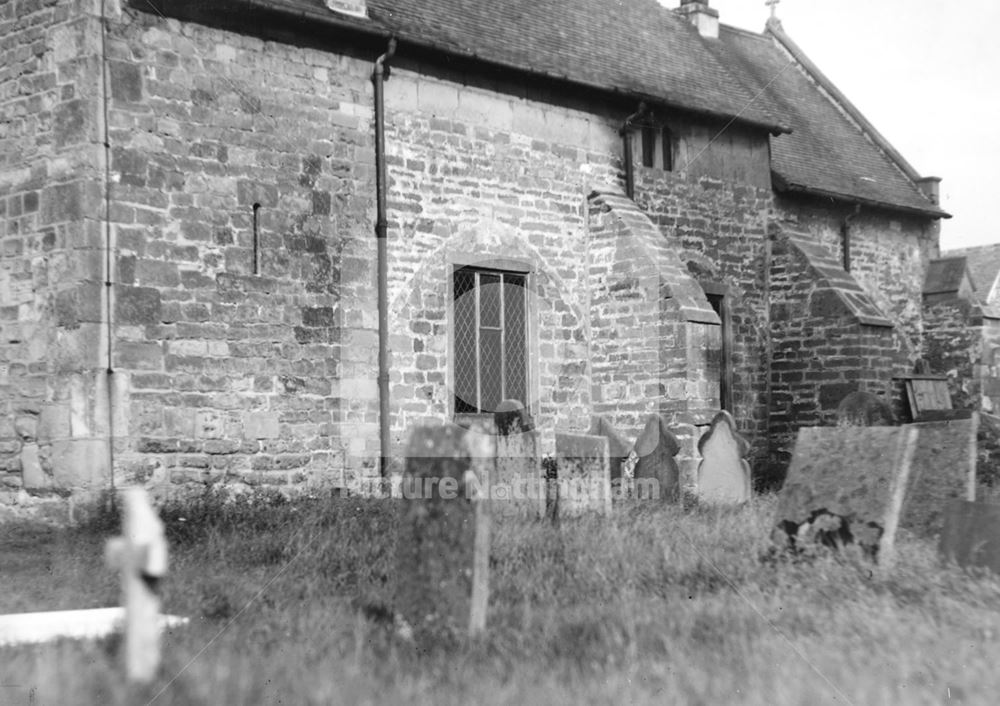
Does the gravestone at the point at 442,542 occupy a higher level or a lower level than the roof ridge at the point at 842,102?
lower

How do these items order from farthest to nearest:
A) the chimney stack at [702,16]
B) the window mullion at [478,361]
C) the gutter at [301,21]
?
the chimney stack at [702,16], the window mullion at [478,361], the gutter at [301,21]

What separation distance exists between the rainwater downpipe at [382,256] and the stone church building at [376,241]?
1.5 inches

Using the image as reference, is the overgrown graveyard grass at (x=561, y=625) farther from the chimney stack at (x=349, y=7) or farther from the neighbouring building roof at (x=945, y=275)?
the neighbouring building roof at (x=945, y=275)

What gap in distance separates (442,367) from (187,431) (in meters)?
3.66

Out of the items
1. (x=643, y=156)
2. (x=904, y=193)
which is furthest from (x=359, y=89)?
(x=904, y=193)

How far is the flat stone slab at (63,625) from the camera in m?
6.40

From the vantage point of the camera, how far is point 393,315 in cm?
1427

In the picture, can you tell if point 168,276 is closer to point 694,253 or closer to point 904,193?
point 694,253

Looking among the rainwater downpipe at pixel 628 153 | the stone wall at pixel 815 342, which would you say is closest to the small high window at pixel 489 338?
the rainwater downpipe at pixel 628 153

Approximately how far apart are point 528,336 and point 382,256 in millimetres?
2797

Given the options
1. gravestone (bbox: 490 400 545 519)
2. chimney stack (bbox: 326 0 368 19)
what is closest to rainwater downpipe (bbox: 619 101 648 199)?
chimney stack (bbox: 326 0 368 19)

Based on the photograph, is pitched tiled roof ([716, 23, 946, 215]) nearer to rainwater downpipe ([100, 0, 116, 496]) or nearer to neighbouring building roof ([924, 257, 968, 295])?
neighbouring building roof ([924, 257, 968, 295])

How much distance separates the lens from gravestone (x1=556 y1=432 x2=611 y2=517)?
11.1 m

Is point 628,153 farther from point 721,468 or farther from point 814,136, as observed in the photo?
point 814,136
